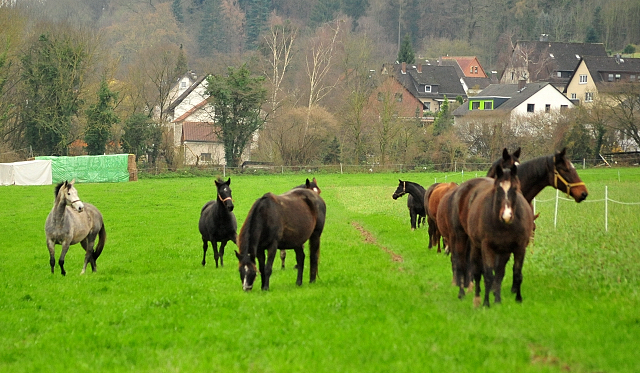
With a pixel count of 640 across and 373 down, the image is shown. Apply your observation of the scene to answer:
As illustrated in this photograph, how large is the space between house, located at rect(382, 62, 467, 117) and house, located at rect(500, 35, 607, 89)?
400 inches

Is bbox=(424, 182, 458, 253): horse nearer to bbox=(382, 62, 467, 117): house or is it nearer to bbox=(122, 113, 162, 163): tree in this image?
bbox=(122, 113, 162, 163): tree

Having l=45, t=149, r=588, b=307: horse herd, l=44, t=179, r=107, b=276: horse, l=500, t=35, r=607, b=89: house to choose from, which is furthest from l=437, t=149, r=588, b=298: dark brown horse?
l=500, t=35, r=607, b=89: house

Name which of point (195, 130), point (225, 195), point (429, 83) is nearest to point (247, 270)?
point (225, 195)

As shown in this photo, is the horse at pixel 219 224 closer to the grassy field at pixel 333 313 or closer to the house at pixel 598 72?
the grassy field at pixel 333 313

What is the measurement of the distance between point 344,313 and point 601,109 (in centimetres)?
5086

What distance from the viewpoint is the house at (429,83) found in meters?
97.6

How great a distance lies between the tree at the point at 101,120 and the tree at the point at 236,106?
8312mm

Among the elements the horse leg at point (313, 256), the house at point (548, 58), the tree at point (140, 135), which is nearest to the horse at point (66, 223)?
the horse leg at point (313, 256)

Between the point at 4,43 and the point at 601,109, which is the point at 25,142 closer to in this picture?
the point at 4,43

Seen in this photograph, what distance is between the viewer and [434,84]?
98.8 m

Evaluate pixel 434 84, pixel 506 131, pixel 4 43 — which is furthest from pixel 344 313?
pixel 434 84

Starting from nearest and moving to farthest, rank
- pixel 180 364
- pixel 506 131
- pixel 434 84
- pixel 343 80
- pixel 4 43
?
pixel 180 364 < pixel 4 43 < pixel 506 131 < pixel 343 80 < pixel 434 84

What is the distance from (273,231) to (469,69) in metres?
107

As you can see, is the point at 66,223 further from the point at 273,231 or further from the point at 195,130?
the point at 195,130
